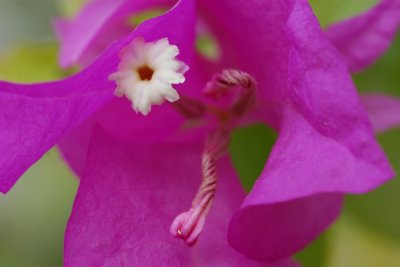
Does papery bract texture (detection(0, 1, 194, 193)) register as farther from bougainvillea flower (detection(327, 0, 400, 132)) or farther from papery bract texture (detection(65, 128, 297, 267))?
bougainvillea flower (detection(327, 0, 400, 132))

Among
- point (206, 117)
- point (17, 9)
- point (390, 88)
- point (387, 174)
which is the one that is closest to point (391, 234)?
point (390, 88)

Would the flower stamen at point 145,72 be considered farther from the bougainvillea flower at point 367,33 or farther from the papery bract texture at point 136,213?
the bougainvillea flower at point 367,33

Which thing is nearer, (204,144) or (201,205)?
(201,205)

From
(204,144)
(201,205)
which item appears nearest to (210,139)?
(204,144)

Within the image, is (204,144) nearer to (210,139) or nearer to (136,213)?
(210,139)

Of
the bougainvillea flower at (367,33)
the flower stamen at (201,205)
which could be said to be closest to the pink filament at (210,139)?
the flower stamen at (201,205)

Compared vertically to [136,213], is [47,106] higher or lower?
higher

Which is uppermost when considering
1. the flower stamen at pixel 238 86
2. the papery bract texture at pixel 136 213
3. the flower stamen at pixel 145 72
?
the flower stamen at pixel 145 72

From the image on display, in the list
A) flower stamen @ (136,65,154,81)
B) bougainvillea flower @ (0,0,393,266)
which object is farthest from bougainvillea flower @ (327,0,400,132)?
flower stamen @ (136,65,154,81)
